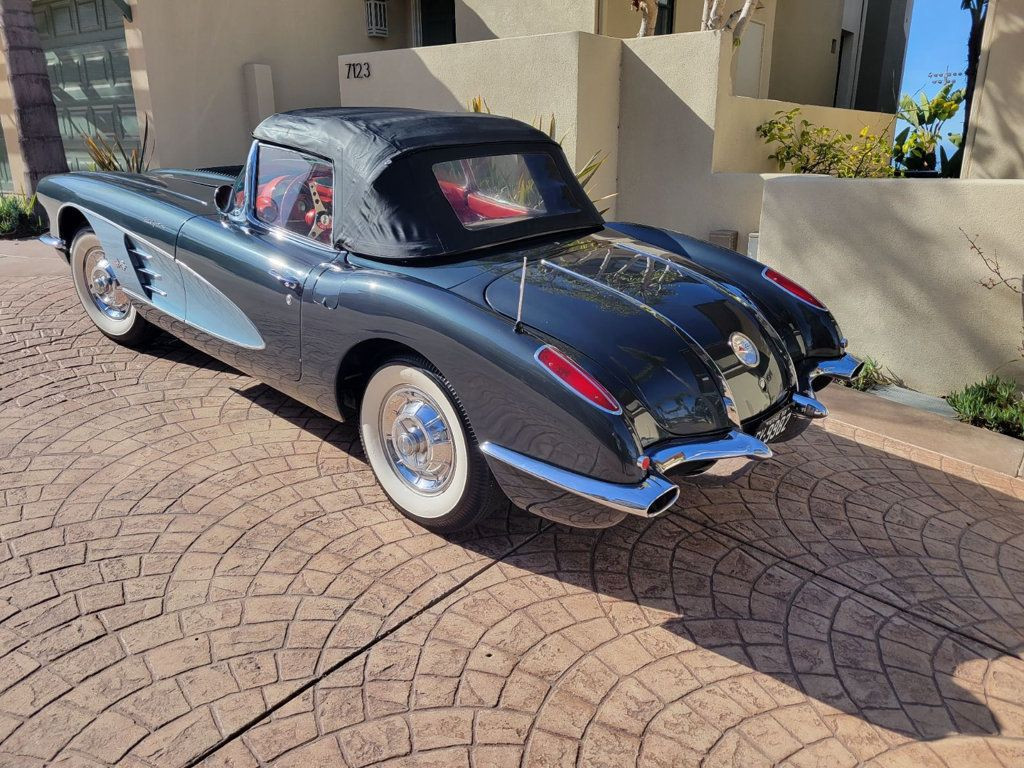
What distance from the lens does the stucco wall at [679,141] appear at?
7473 mm

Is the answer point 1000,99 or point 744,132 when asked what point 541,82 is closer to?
point 744,132

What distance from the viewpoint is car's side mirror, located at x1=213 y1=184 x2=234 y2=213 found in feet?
13.6

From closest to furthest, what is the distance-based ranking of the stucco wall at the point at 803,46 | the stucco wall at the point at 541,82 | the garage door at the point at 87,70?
1. the stucco wall at the point at 541,82
2. the garage door at the point at 87,70
3. the stucco wall at the point at 803,46

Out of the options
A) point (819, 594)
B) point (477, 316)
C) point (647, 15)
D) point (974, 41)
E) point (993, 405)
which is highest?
point (647, 15)

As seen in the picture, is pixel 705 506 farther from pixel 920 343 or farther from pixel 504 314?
pixel 920 343

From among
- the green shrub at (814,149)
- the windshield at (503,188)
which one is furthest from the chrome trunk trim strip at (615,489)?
the green shrub at (814,149)

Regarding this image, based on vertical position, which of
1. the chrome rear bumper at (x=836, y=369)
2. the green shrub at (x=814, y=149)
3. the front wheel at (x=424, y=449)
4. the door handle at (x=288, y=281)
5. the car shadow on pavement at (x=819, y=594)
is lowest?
the car shadow on pavement at (x=819, y=594)

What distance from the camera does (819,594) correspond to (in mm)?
2990

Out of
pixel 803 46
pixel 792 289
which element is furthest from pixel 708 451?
pixel 803 46

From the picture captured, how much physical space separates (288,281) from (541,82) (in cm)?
537

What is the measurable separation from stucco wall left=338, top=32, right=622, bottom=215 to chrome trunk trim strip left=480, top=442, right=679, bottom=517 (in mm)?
5834

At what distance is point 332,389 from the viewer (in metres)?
3.49

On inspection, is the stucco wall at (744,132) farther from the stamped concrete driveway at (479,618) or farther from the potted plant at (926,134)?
the stamped concrete driveway at (479,618)

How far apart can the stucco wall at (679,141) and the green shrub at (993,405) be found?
118 inches
